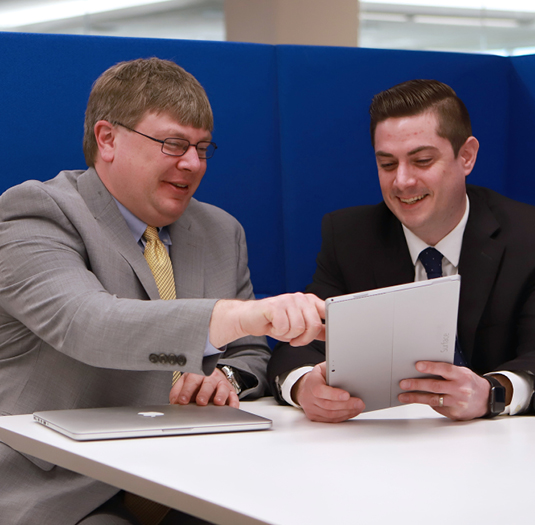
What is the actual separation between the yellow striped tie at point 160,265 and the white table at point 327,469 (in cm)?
45

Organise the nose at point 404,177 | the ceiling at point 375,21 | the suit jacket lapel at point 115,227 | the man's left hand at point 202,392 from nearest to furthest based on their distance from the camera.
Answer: the man's left hand at point 202,392, the suit jacket lapel at point 115,227, the nose at point 404,177, the ceiling at point 375,21

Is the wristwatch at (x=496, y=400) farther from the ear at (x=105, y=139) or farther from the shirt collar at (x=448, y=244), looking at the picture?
the ear at (x=105, y=139)

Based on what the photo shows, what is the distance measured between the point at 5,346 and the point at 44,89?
34.7 inches

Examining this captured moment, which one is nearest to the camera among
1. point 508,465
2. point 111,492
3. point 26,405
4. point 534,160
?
point 508,465

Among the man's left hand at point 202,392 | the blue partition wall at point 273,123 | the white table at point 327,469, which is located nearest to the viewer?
the white table at point 327,469

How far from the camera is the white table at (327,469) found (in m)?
0.82

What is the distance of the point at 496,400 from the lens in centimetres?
134

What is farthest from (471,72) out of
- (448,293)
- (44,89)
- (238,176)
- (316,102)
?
(448,293)

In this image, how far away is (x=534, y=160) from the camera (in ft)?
8.72

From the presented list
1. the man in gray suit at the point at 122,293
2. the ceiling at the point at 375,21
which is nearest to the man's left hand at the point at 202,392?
the man in gray suit at the point at 122,293

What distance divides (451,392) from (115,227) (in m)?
0.80

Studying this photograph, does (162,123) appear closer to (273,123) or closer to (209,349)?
(209,349)

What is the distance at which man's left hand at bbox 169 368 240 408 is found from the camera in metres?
1.45

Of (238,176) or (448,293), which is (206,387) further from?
(238,176)
